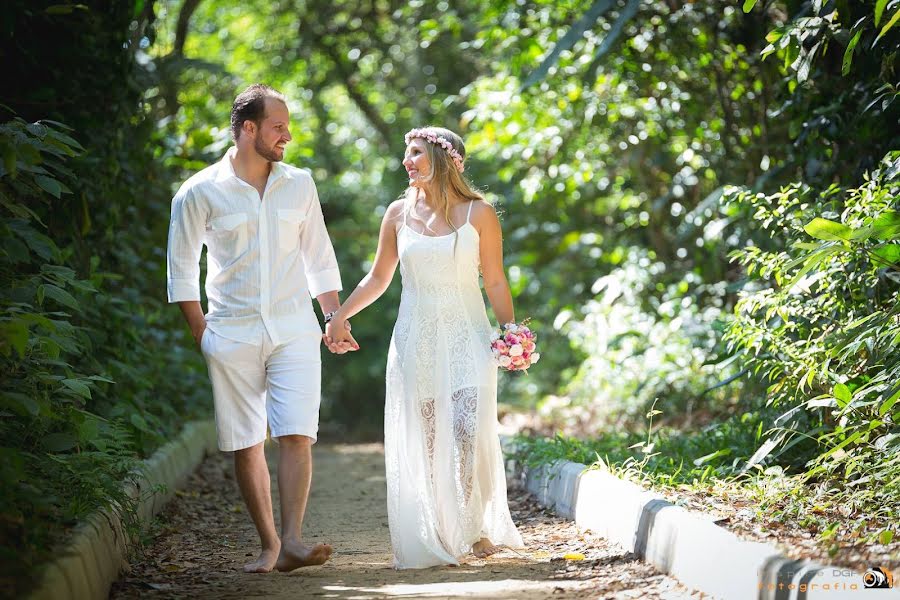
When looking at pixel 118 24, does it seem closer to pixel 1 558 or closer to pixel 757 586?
pixel 1 558

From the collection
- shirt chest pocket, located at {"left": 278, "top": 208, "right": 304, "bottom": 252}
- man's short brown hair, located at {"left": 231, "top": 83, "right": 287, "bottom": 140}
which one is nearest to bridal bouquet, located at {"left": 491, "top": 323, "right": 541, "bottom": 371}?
shirt chest pocket, located at {"left": 278, "top": 208, "right": 304, "bottom": 252}

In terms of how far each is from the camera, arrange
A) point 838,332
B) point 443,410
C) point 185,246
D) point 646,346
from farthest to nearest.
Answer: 1. point 646,346
2. point 838,332
3. point 443,410
4. point 185,246

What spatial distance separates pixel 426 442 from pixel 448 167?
1.47 meters

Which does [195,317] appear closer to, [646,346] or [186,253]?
[186,253]

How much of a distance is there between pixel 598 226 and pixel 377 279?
8.16 m

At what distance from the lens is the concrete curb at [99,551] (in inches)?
151

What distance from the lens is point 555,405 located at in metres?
11.8

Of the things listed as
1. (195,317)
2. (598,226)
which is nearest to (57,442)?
(195,317)

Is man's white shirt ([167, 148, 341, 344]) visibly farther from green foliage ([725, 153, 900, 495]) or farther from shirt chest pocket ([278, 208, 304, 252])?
green foliage ([725, 153, 900, 495])

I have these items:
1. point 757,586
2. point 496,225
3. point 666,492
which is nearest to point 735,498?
point 666,492

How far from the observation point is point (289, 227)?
17.7 feet

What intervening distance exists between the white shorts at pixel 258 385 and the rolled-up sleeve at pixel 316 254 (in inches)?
16.0

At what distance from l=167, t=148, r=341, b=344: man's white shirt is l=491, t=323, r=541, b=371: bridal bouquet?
94cm

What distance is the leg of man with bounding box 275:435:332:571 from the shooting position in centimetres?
498
